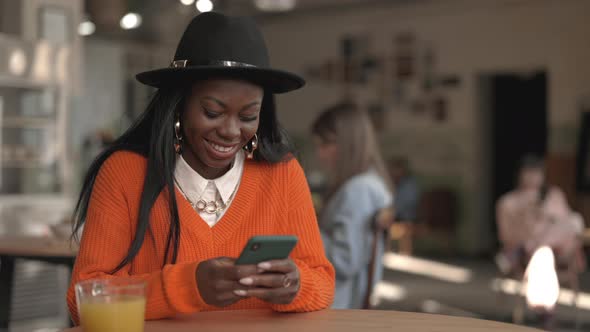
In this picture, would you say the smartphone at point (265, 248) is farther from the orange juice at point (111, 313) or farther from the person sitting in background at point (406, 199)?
the person sitting in background at point (406, 199)

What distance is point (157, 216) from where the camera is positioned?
1.55m

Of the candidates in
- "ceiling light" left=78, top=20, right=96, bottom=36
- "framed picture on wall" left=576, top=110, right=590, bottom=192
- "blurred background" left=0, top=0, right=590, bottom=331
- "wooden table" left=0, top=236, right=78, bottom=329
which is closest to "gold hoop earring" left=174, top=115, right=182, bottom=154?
"wooden table" left=0, top=236, right=78, bottom=329

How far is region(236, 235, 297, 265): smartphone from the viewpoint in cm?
124

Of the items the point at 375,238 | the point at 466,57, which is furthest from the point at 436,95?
the point at 375,238

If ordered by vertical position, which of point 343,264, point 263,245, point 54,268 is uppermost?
point 263,245

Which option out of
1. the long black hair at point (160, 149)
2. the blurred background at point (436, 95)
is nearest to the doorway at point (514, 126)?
the blurred background at point (436, 95)

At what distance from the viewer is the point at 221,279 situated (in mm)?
1310

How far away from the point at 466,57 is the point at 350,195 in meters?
7.08

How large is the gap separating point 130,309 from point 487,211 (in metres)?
9.49

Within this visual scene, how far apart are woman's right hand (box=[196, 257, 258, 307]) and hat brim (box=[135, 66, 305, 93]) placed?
0.38m

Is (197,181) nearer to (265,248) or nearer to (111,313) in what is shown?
(265,248)

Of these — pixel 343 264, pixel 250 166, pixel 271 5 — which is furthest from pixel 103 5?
pixel 250 166

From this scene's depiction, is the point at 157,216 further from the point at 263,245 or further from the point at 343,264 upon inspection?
the point at 343,264

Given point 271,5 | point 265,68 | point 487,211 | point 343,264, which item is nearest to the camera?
point 265,68
